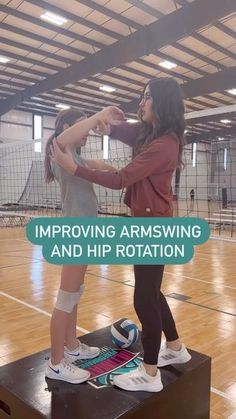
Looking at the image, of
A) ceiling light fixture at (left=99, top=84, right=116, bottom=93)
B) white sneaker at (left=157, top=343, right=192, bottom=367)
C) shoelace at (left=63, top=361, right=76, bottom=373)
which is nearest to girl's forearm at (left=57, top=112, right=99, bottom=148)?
shoelace at (left=63, top=361, right=76, bottom=373)

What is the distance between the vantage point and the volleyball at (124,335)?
1.83 meters

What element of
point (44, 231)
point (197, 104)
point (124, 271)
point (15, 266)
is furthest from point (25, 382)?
point (197, 104)

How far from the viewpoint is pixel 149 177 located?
1342 mm

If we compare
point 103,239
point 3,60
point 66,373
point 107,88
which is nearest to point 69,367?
point 66,373

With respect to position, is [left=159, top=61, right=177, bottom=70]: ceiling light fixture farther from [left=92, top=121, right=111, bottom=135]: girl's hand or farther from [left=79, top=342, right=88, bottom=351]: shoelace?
[left=79, top=342, right=88, bottom=351]: shoelace

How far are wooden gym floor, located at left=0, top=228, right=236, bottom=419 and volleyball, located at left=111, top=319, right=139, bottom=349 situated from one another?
1.68 ft

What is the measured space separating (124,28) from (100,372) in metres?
6.88

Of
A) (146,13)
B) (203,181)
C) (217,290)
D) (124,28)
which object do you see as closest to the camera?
(217,290)

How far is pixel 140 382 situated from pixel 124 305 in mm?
1941

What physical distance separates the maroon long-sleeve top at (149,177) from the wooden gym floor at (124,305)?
3.61ft

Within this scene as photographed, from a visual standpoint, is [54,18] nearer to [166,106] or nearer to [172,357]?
[166,106]

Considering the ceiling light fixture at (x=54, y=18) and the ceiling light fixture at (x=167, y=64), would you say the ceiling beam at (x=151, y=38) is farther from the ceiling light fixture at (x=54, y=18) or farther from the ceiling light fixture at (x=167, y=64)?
the ceiling light fixture at (x=167, y=64)

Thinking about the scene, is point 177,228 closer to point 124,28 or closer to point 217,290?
point 217,290

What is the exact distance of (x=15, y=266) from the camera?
4.95 meters
